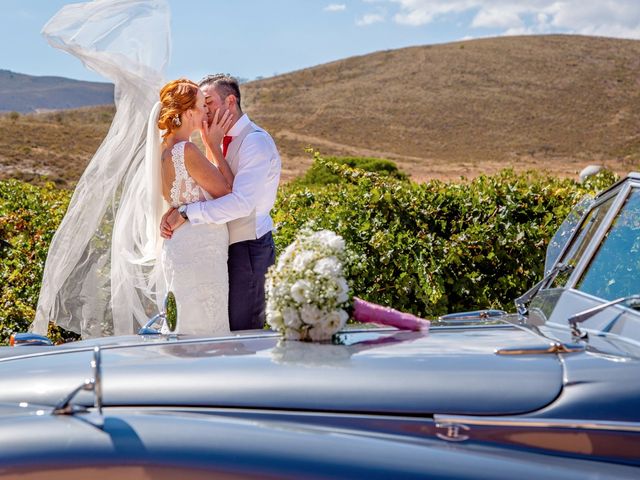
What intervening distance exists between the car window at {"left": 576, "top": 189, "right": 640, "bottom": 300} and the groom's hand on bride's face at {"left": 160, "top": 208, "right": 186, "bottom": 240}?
2.43 meters

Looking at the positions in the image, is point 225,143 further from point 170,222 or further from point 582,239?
point 582,239

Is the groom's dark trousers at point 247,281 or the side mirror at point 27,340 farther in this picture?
the groom's dark trousers at point 247,281

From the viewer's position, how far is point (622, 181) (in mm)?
3141

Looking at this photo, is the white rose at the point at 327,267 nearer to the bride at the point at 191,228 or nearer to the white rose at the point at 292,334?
the white rose at the point at 292,334

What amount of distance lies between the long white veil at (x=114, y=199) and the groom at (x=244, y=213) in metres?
0.61

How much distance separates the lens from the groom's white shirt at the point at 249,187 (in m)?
4.61

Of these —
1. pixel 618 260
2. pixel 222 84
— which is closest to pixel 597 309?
pixel 618 260

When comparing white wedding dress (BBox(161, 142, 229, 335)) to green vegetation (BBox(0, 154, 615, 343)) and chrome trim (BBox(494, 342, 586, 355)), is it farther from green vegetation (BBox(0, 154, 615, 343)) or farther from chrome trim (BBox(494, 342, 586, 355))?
chrome trim (BBox(494, 342, 586, 355))

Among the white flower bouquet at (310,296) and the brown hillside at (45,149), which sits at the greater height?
the brown hillside at (45,149)

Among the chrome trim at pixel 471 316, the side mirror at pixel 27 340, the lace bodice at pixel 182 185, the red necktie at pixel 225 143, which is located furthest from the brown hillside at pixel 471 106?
the side mirror at pixel 27 340

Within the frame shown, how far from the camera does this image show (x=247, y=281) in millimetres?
4812

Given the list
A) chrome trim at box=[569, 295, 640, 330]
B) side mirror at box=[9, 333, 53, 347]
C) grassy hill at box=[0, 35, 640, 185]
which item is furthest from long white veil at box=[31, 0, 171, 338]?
grassy hill at box=[0, 35, 640, 185]

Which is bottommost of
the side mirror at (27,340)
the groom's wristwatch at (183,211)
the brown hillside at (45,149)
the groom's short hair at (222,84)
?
the side mirror at (27,340)

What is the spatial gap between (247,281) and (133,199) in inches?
48.4
